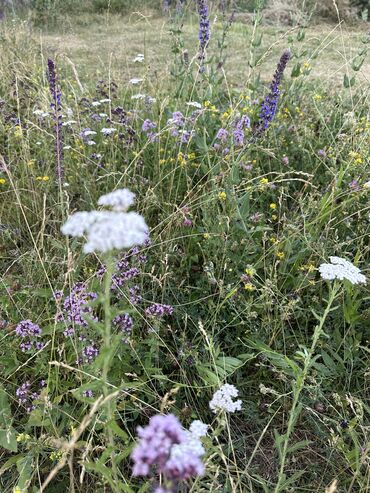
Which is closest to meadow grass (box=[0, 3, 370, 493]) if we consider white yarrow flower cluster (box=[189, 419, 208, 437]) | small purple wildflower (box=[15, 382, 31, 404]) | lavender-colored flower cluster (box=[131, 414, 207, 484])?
small purple wildflower (box=[15, 382, 31, 404])

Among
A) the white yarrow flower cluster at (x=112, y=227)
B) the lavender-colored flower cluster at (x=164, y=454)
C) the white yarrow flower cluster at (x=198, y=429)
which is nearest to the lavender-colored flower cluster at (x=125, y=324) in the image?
the white yarrow flower cluster at (x=198, y=429)

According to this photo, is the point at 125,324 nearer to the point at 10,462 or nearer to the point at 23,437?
the point at 23,437

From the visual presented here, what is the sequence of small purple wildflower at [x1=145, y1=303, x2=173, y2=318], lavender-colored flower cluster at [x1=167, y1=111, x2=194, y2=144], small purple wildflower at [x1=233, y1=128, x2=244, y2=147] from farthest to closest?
lavender-colored flower cluster at [x1=167, y1=111, x2=194, y2=144] → small purple wildflower at [x1=233, y1=128, x2=244, y2=147] → small purple wildflower at [x1=145, y1=303, x2=173, y2=318]

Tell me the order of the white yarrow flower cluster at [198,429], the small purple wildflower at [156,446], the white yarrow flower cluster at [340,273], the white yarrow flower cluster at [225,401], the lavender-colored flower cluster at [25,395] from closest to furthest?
1. the small purple wildflower at [156,446]
2. the white yarrow flower cluster at [198,429]
3. the white yarrow flower cluster at [225,401]
4. the white yarrow flower cluster at [340,273]
5. the lavender-colored flower cluster at [25,395]

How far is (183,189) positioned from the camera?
2.79 m

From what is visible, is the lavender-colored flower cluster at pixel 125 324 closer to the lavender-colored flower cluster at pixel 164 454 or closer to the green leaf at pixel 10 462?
the green leaf at pixel 10 462

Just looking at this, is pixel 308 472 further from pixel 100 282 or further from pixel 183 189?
pixel 183 189

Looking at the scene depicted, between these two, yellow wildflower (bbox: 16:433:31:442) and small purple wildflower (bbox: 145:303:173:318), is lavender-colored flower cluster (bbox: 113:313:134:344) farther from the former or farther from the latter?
yellow wildflower (bbox: 16:433:31:442)

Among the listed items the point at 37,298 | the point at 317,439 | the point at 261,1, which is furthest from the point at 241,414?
the point at 261,1

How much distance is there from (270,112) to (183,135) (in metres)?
0.50

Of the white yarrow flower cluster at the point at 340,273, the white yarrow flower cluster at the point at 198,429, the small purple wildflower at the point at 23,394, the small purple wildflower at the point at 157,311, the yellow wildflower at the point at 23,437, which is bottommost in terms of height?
the yellow wildflower at the point at 23,437

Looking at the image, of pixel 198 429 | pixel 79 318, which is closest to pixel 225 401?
pixel 198 429

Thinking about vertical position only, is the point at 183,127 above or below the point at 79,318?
above

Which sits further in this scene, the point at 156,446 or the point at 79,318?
the point at 79,318
